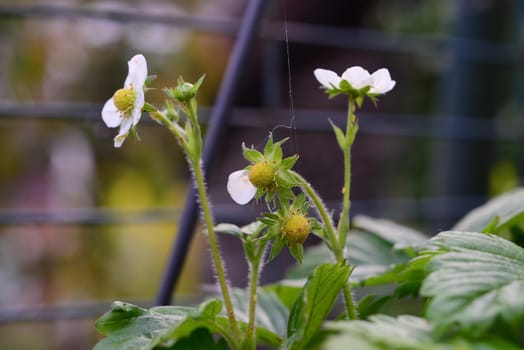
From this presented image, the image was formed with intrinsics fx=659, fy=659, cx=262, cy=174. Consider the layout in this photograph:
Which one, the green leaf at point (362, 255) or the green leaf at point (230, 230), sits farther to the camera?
the green leaf at point (362, 255)

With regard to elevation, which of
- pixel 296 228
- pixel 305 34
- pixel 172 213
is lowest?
pixel 172 213

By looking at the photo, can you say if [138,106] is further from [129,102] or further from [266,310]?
[266,310]

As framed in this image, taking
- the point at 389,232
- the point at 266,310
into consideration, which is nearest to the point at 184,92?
the point at 266,310

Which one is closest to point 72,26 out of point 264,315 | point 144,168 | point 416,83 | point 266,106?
point 144,168

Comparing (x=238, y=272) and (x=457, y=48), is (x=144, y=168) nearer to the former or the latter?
(x=238, y=272)

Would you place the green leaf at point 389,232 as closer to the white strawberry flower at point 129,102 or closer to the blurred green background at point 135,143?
the white strawberry flower at point 129,102

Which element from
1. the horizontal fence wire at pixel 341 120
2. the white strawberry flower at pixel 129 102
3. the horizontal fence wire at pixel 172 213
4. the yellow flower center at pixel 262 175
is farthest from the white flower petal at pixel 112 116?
the horizontal fence wire at pixel 341 120
